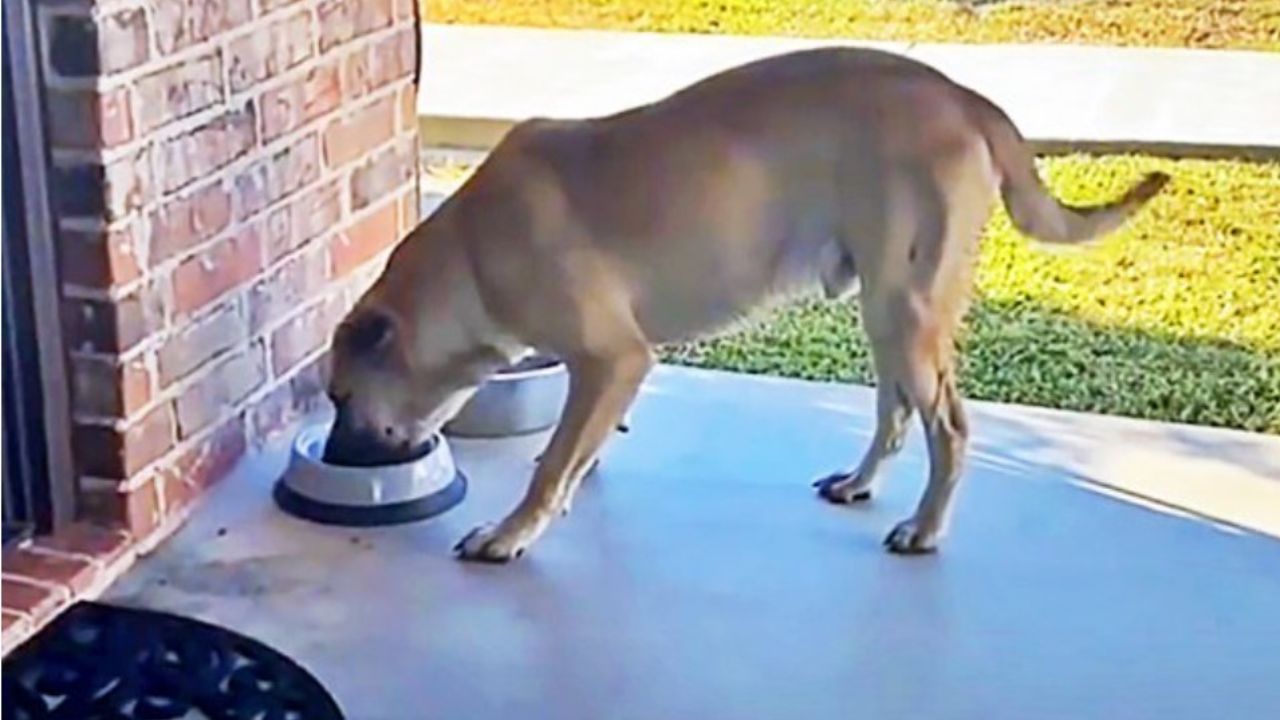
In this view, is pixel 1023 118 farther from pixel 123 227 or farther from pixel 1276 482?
pixel 123 227

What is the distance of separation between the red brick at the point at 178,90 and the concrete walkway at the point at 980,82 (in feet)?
8.87

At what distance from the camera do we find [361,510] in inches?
113

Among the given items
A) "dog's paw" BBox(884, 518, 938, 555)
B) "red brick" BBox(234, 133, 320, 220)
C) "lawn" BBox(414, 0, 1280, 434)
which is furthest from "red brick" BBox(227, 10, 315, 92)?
"dog's paw" BBox(884, 518, 938, 555)

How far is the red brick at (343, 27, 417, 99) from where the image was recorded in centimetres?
323

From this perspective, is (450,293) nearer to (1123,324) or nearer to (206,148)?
(206,148)

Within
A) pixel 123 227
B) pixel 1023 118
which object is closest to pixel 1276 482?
pixel 123 227

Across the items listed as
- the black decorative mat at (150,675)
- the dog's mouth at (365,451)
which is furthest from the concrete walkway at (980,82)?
the black decorative mat at (150,675)

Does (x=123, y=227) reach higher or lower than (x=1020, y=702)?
higher

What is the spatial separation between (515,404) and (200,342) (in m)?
0.55

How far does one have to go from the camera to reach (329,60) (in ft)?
10.3

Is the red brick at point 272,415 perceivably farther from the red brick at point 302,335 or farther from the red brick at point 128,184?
the red brick at point 128,184

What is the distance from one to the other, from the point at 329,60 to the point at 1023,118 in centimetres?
305

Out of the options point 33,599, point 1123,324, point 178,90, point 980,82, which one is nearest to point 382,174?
point 178,90

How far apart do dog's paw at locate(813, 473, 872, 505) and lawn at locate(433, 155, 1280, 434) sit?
10.5 inches
